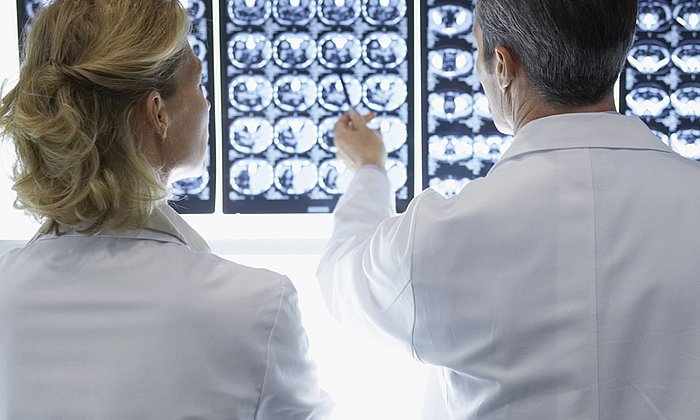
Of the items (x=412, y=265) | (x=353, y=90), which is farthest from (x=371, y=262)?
(x=353, y=90)

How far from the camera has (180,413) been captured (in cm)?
91

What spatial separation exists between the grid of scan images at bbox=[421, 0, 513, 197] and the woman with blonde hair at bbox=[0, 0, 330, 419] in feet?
2.38

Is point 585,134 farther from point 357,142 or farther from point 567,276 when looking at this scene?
point 357,142

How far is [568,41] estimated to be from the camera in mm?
1068

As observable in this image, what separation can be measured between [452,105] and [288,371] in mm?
834

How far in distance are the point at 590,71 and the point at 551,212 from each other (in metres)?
0.23

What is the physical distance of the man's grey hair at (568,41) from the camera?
106cm

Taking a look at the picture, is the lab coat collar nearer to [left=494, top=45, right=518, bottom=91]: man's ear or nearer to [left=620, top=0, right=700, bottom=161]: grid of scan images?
[left=494, top=45, right=518, bottom=91]: man's ear

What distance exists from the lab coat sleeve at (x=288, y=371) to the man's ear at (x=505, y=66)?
482mm

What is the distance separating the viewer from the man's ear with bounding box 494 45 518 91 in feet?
3.71

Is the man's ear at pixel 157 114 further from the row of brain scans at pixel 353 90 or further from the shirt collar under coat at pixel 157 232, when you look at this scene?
the row of brain scans at pixel 353 90

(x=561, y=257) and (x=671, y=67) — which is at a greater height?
(x=671, y=67)

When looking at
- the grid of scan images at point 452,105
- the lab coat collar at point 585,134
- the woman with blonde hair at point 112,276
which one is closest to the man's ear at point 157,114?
the woman with blonde hair at point 112,276

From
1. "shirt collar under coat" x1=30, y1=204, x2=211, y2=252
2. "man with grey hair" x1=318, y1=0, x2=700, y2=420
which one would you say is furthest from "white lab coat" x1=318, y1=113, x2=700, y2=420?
"shirt collar under coat" x1=30, y1=204, x2=211, y2=252
